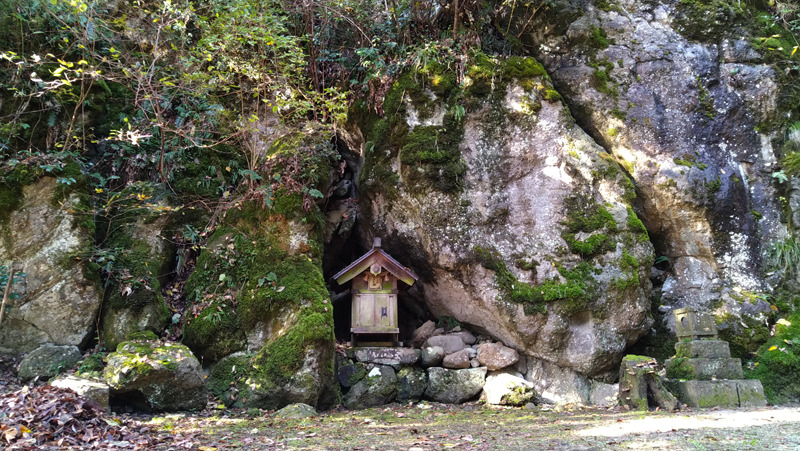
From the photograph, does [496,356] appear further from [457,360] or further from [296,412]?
[296,412]

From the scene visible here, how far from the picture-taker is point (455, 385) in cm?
746

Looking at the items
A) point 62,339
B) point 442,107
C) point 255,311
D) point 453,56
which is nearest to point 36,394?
point 62,339

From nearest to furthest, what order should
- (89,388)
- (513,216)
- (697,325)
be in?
(89,388) → (697,325) → (513,216)

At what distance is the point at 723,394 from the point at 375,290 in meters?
5.33

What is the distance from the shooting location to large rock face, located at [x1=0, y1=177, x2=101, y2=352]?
6445mm

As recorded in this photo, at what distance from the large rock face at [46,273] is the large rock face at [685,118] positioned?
9.05m

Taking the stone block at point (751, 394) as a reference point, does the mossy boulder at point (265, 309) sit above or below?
above

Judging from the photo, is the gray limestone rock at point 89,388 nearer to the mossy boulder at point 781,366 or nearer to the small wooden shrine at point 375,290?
the small wooden shrine at point 375,290

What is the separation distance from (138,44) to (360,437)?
353 inches

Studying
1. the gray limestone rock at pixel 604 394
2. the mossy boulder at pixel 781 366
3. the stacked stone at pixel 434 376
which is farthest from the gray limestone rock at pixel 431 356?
the mossy boulder at pixel 781 366

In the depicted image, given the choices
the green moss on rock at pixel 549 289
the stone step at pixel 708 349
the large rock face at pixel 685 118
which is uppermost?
the large rock face at pixel 685 118

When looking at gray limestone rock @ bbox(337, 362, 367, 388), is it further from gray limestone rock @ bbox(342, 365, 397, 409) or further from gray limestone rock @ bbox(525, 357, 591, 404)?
gray limestone rock @ bbox(525, 357, 591, 404)

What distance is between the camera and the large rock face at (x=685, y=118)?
827 cm

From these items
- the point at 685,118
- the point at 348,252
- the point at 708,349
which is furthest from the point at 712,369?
the point at 348,252
